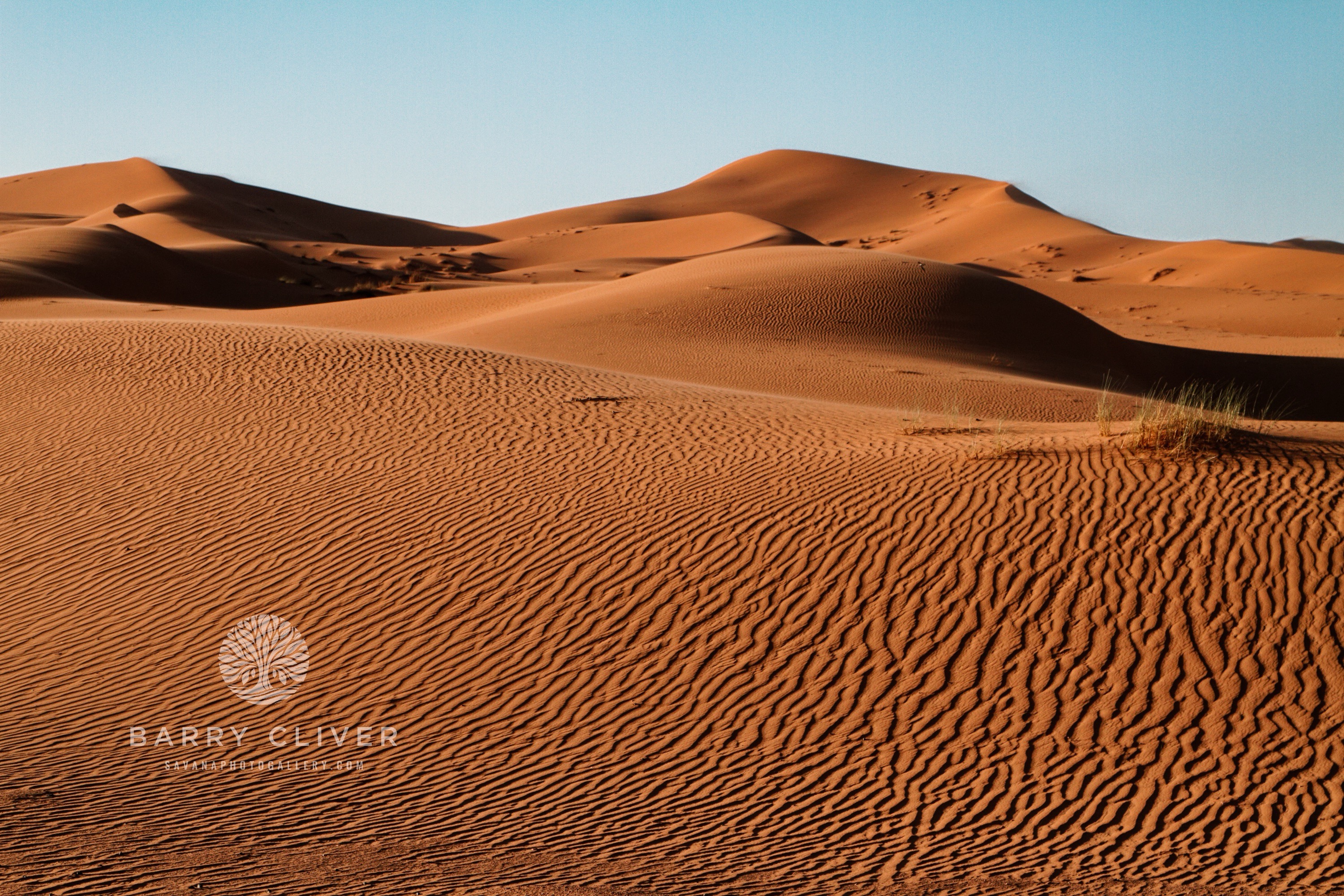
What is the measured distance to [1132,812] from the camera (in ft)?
18.2

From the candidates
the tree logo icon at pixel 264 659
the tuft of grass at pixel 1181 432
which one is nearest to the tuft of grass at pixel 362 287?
the tree logo icon at pixel 264 659

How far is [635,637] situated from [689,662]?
499 mm

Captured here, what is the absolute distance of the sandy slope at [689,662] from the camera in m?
5.11

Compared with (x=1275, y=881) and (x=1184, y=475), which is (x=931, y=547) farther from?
(x=1275, y=881)

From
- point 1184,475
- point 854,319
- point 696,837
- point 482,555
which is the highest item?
point 854,319

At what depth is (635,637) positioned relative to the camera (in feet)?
24.8

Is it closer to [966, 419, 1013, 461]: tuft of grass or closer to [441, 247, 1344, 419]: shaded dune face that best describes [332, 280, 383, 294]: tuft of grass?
[441, 247, 1344, 419]: shaded dune face

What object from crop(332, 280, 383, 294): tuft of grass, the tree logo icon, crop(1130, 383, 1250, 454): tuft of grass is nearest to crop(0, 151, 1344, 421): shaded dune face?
crop(332, 280, 383, 294): tuft of grass

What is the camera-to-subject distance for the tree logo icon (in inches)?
283

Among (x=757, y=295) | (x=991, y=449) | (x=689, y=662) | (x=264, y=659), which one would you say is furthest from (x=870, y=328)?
(x=264, y=659)

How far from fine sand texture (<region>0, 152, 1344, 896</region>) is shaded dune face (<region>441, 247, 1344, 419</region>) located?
6987 mm

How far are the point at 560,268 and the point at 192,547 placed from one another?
44.3 meters

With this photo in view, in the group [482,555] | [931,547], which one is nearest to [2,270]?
[482,555]

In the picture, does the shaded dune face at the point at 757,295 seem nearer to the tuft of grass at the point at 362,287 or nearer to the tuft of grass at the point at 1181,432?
the tuft of grass at the point at 362,287
